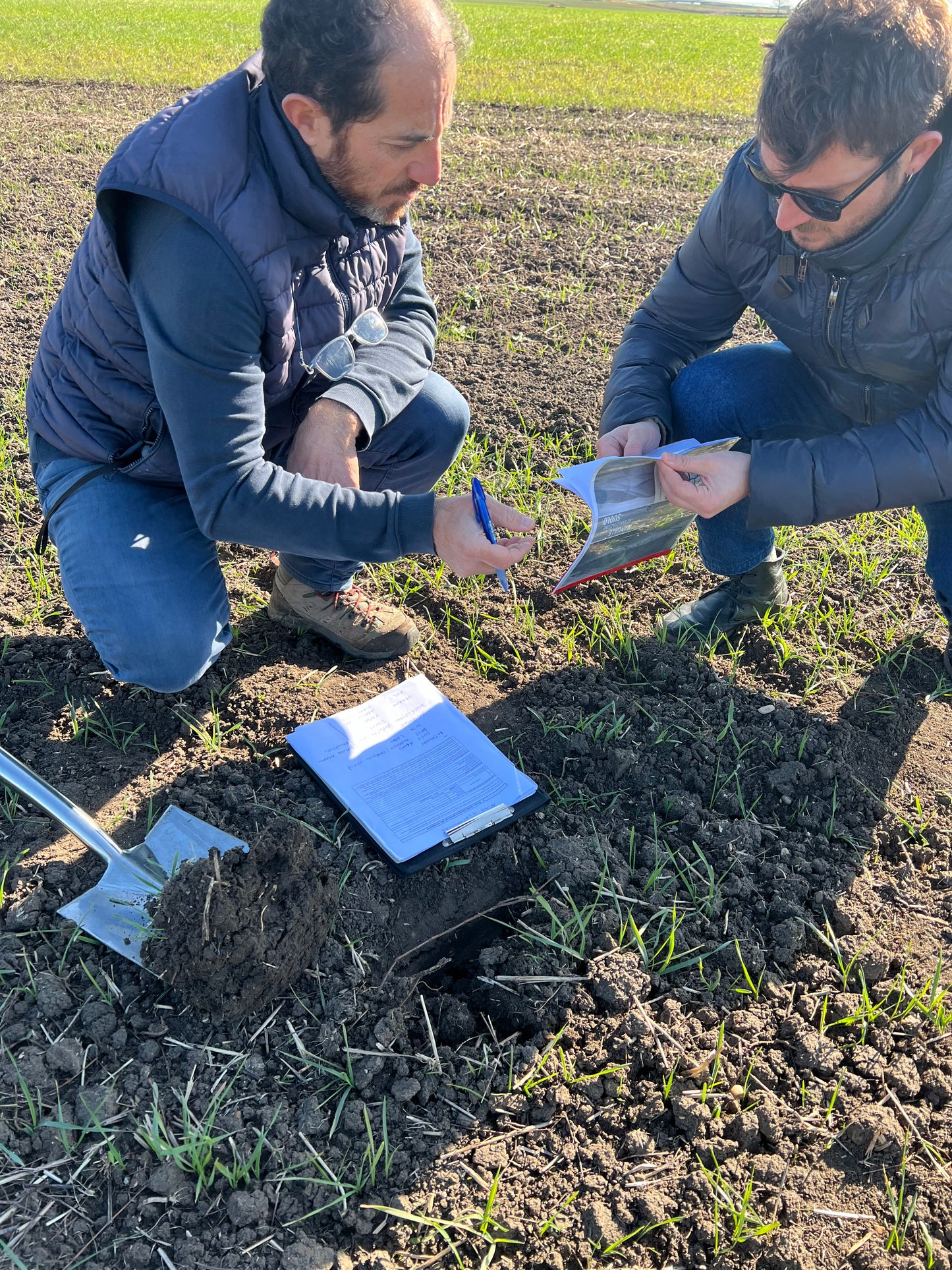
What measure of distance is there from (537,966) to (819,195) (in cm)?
167

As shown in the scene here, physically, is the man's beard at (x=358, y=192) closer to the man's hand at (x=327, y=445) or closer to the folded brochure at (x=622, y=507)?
the man's hand at (x=327, y=445)

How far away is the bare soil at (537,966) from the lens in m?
1.60

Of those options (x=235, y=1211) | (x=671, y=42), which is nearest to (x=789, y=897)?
(x=235, y=1211)

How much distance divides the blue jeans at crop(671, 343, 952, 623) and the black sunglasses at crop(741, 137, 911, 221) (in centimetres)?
66

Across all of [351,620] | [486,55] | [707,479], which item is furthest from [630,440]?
[486,55]

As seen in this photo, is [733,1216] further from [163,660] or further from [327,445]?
[327,445]

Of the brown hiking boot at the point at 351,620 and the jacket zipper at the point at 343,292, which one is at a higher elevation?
the jacket zipper at the point at 343,292

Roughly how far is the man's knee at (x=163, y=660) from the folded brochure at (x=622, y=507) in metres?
0.88

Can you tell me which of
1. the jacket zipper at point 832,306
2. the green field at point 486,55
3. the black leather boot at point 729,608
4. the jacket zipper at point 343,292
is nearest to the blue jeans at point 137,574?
the jacket zipper at point 343,292

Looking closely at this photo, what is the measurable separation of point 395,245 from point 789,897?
1.82m

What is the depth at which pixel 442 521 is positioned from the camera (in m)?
2.03

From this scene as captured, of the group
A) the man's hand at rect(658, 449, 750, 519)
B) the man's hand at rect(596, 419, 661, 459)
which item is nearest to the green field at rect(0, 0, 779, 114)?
the man's hand at rect(596, 419, 661, 459)

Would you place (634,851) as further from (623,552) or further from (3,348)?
(3,348)

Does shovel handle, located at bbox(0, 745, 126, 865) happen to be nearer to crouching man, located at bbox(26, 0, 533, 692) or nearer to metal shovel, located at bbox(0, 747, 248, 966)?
metal shovel, located at bbox(0, 747, 248, 966)
